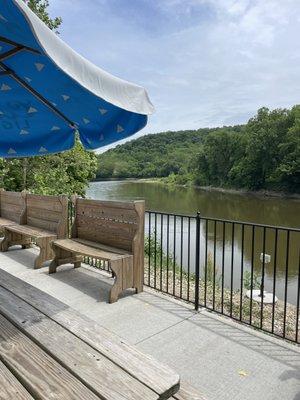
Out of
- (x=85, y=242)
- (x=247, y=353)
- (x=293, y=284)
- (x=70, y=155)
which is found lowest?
(x=293, y=284)

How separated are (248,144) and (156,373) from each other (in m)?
59.8

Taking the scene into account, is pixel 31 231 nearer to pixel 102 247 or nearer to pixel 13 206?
pixel 13 206

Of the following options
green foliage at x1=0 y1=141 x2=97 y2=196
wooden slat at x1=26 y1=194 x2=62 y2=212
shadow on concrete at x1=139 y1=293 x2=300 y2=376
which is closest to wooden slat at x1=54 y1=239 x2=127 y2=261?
shadow on concrete at x1=139 y1=293 x2=300 y2=376

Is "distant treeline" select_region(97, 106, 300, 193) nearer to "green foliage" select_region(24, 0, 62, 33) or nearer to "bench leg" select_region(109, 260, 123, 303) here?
"green foliage" select_region(24, 0, 62, 33)

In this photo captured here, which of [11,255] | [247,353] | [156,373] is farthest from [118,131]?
[11,255]

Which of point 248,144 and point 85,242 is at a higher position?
point 248,144

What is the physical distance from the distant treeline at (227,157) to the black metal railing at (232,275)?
116 ft

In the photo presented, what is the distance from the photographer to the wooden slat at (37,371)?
1240 millimetres

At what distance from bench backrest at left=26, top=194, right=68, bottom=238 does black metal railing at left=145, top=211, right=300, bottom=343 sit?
1.28 m

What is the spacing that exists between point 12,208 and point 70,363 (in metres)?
5.87

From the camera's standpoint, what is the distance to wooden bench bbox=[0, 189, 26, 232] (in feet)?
20.7

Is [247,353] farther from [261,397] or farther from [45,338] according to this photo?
[45,338]

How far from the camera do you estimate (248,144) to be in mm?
58156

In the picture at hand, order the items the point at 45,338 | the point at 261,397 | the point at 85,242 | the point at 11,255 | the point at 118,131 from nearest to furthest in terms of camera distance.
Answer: the point at 45,338
the point at 261,397
the point at 118,131
the point at 85,242
the point at 11,255
